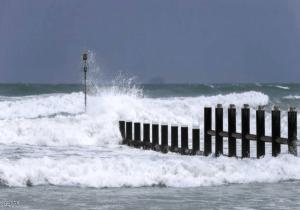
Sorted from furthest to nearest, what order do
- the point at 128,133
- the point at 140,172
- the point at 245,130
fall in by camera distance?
the point at 128,133
the point at 245,130
the point at 140,172

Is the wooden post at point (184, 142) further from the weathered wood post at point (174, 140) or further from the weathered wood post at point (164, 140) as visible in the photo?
the weathered wood post at point (164, 140)

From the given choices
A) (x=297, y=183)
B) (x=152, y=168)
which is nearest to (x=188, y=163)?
(x=152, y=168)

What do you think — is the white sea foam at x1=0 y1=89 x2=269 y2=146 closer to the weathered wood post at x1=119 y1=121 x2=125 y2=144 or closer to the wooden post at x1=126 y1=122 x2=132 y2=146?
the weathered wood post at x1=119 y1=121 x2=125 y2=144

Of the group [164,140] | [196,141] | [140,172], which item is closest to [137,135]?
[164,140]

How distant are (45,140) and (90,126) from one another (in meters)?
2.15

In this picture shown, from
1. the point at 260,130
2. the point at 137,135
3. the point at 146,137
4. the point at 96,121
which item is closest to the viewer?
the point at 260,130

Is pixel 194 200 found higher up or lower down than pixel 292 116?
lower down

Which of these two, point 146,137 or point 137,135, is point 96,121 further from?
point 146,137

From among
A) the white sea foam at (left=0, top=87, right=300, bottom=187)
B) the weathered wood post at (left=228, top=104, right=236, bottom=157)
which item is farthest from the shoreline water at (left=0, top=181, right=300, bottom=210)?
the weathered wood post at (left=228, top=104, right=236, bottom=157)

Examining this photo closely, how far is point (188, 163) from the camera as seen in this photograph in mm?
13359

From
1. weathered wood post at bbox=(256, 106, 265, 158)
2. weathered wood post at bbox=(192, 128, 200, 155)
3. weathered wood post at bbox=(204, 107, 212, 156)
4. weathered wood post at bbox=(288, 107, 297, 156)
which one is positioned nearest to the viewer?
weathered wood post at bbox=(288, 107, 297, 156)

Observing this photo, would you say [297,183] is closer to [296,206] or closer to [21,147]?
[296,206]

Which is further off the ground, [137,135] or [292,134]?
[292,134]

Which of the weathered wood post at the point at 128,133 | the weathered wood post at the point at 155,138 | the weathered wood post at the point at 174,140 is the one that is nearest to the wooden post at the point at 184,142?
the weathered wood post at the point at 174,140
